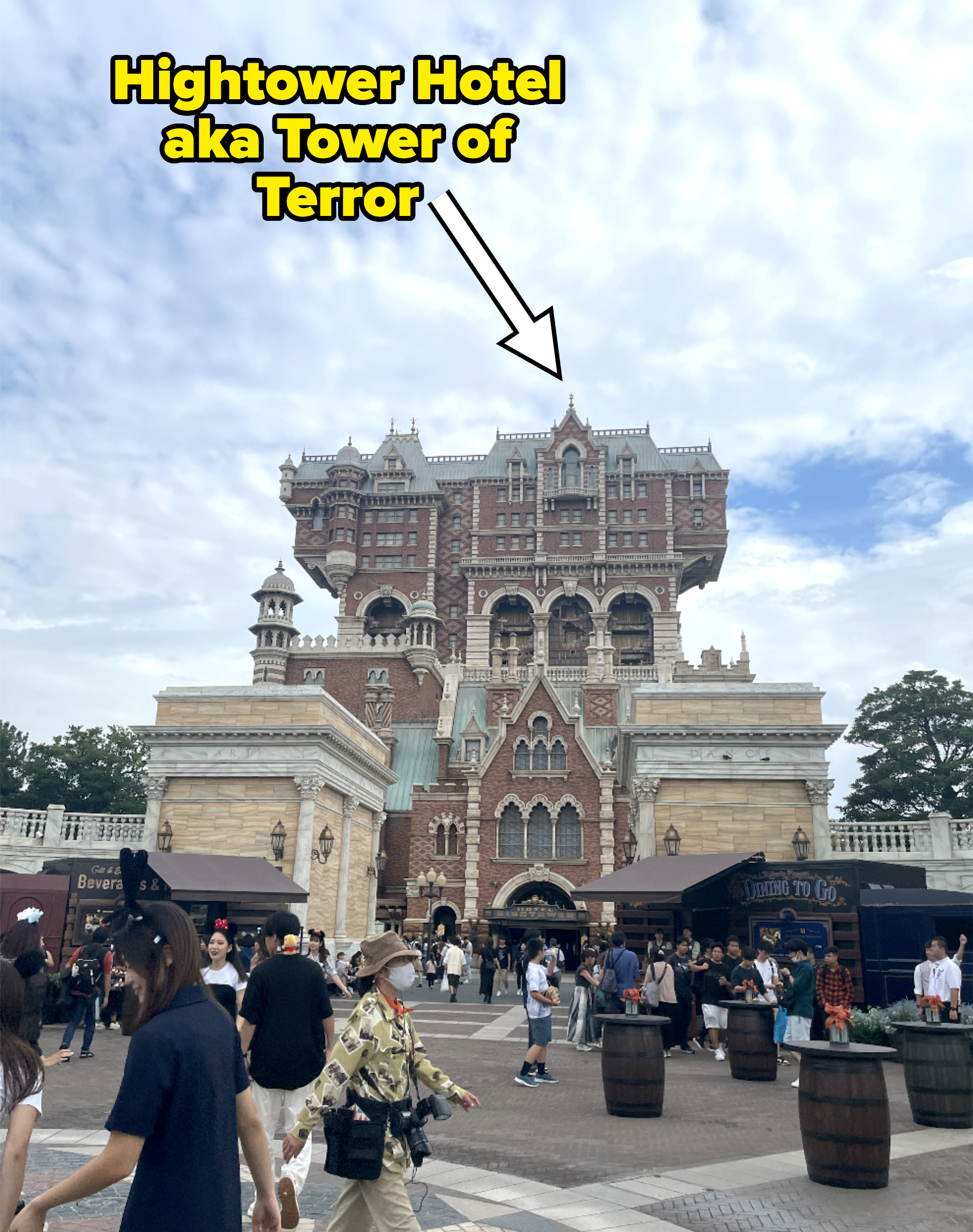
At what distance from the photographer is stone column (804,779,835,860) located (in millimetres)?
27750

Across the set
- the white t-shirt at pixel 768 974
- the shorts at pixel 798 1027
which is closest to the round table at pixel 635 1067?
the shorts at pixel 798 1027

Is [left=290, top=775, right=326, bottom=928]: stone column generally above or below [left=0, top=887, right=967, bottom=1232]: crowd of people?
above

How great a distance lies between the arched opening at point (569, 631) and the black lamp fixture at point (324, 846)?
136 feet

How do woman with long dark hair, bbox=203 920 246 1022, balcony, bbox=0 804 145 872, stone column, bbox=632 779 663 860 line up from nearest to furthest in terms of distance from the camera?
woman with long dark hair, bbox=203 920 246 1022 → stone column, bbox=632 779 663 860 → balcony, bbox=0 804 145 872

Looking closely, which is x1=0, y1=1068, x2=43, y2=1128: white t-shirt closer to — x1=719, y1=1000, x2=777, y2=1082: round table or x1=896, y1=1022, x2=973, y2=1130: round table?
x1=896, y1=1022, x2=973, y2=1130: round table

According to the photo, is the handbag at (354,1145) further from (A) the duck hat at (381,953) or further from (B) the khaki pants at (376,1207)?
(A) the duck hat at (381,953)

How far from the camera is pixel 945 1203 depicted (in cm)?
722

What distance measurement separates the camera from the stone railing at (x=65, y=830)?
30.2 m

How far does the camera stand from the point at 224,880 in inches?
901

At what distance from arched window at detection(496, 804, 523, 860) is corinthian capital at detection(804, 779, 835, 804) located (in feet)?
72.2

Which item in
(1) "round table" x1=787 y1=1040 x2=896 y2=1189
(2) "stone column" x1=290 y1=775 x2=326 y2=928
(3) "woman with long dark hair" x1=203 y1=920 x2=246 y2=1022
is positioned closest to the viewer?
(1) "round table" x1=787 y1=1040 x2=896 y2=1189

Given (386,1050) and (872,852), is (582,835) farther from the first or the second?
(386,1050)

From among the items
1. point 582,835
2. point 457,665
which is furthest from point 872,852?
point 457,665

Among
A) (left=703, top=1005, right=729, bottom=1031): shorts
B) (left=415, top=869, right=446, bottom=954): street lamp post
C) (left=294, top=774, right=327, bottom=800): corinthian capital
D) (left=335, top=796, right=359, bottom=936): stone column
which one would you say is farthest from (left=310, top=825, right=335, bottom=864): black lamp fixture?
(left=415, top=869, right=446, bottom=954): street lamp post
